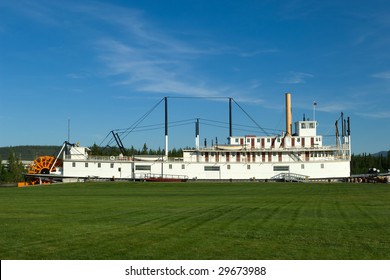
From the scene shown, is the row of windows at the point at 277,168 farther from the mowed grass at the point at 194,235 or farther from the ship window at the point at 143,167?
the mowed grass at the point at 194,235

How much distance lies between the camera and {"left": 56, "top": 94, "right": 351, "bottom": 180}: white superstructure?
252 feet

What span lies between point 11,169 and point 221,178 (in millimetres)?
74081

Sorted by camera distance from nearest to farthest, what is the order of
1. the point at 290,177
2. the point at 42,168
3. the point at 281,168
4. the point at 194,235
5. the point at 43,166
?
the point at 194,235, the point at 290,177, the point at 281,168, the point at 42,168, the point at 43,166

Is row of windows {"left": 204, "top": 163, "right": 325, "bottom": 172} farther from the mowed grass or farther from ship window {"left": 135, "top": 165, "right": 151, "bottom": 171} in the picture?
the mowed grass

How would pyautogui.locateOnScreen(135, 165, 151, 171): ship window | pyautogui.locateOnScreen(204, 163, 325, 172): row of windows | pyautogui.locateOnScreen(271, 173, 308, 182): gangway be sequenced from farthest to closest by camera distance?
1. pyautogui.locateOnScreen(135, 165, 151, 171): ship window
2. pyautogui.locateOnScreen(204, 163, 325, 172): row of windows
3. pyautogui.locateOnScreen(271, 173, 308, 182): gangway

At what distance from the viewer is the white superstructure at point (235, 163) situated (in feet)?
252

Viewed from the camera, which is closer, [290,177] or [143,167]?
[290,177]

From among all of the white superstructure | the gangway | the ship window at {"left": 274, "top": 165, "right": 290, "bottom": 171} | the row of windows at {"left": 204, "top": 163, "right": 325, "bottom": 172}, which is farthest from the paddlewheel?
the gangway

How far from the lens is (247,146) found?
82.2 metres

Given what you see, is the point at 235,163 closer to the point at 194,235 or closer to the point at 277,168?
the point at 277,168

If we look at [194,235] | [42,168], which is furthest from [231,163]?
[194,235]

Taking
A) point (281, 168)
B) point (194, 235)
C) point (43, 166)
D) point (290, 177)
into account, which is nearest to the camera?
point (194, 235)

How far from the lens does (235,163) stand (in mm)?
78500

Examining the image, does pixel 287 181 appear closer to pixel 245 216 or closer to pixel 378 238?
pixel 245 216
